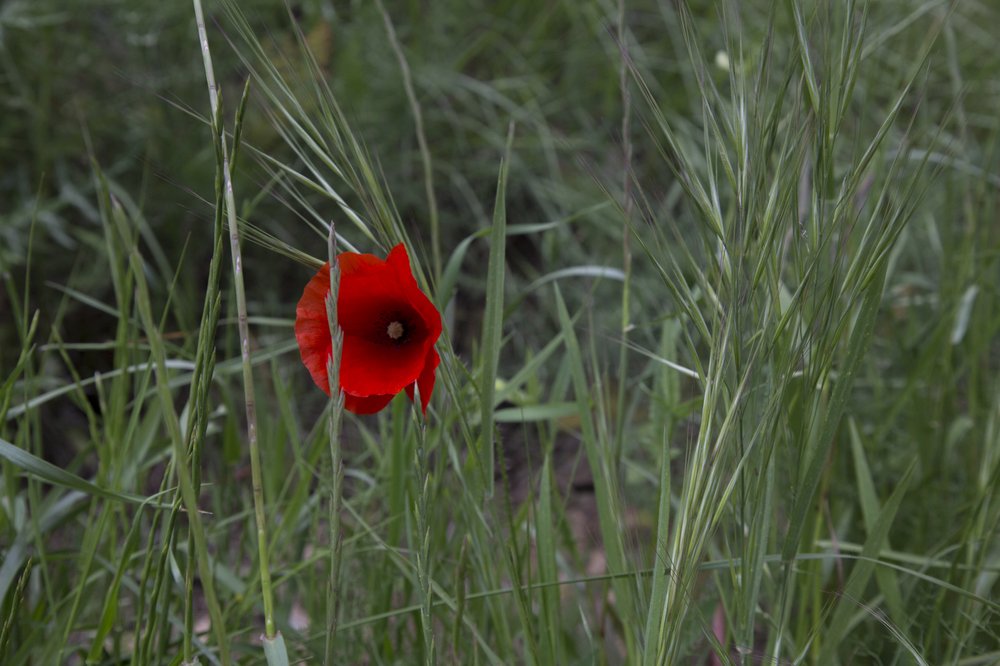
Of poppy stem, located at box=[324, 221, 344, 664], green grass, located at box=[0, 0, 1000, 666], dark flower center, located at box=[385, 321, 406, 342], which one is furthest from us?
dark flower center, located at box=[385, 321, 406, 342]

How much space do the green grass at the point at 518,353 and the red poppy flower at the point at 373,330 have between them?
2cm

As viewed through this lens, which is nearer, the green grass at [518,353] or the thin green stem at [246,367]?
the thin green stem at [246,367]

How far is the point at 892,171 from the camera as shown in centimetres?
65

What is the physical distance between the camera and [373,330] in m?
0.78

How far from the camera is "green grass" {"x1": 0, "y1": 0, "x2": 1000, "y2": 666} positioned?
65 centimetres

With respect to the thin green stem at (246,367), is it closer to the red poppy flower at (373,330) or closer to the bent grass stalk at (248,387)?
the bent grass stalk at (248,387)

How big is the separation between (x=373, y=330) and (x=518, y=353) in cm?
145

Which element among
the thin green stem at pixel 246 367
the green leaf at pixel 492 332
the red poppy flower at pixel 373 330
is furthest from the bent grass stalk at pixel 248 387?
→ the green leaf at pixel 492 332

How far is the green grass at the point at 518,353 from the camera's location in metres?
0.65

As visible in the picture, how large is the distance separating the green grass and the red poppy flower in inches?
0.9

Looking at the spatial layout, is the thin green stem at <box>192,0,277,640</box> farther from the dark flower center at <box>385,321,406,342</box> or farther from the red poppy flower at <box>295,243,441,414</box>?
the dark flower center at <box>385,321,406,342</box>

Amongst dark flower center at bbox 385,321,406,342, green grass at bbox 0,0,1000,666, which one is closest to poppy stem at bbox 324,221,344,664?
green grass at bbox 0,0,1000,666

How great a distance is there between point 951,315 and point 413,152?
136 cm

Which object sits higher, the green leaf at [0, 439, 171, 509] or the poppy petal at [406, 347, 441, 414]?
the poppy petal at [406, 347, 441, 414]
